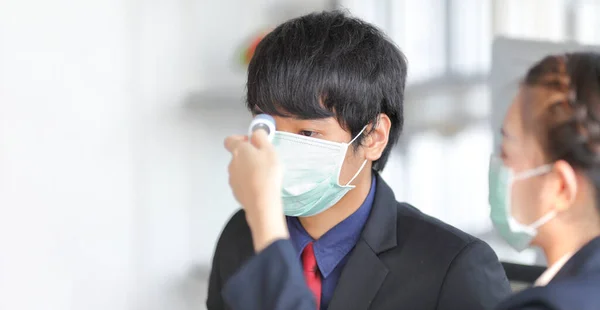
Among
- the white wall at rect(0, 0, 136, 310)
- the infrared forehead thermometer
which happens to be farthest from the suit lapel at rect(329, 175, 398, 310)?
the white wall at rect(0, 0, 136, 310)

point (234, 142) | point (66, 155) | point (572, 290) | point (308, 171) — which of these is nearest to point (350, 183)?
point (308, 171)

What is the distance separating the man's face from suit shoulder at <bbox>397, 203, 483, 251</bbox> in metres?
0.12

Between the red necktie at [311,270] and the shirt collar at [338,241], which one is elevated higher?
the shirt collar at [338,241]

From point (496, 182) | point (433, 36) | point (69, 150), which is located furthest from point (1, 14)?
point (496, 182)

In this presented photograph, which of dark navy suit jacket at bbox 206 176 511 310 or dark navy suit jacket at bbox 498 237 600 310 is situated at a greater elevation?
dark navy suit jacket at bbox 498 237 600 310

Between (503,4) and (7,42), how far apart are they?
1.42m

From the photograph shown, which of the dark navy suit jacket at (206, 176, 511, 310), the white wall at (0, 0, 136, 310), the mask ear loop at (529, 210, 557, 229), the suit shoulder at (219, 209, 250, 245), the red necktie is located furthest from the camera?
the white wall at (0, 0, 136, 310)

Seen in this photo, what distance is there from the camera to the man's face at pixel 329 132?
133 centimetres

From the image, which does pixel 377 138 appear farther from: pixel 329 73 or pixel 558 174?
pixel 558 174

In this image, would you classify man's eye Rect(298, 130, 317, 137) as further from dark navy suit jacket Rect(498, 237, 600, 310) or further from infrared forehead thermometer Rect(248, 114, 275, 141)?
dark navy suit jacket Rect(498, 237, 600, 310)

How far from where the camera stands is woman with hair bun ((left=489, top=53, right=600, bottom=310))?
2.89ft

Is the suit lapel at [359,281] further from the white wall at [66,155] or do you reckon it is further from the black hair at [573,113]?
the white wall at [66,155]

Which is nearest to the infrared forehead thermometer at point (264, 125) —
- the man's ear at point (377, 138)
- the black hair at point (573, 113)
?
the man's ear at point (377, 138)

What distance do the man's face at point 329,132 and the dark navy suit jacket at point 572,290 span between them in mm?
489
